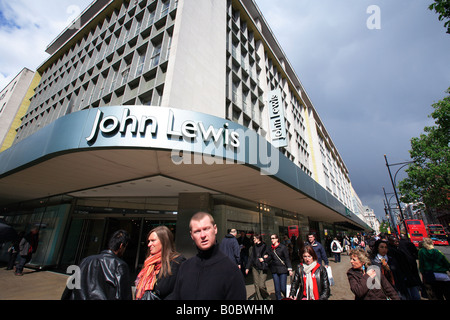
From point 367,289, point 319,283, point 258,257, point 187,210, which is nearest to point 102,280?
point 319,283

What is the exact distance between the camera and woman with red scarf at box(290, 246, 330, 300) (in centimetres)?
330

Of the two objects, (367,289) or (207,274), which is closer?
(207,274)

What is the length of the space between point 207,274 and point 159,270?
3.72ft

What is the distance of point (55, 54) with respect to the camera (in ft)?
75.8

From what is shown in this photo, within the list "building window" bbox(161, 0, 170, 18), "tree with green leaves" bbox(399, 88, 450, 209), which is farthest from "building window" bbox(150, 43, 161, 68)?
"tree with green leaves" bbox(399, 88, 450, 209)

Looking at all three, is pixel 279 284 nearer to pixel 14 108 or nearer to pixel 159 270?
pixel 159 270

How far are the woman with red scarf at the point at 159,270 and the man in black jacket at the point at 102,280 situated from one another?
27cm

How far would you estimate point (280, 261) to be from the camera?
544cm

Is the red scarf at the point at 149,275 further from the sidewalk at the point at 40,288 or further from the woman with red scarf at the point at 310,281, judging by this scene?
the sidewalk at the point at 40,288

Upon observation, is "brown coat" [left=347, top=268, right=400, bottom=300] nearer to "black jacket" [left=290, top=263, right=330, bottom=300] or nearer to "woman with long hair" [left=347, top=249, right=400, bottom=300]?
"woman with long hair" [left=347, top=249, right=400, bottom=300]

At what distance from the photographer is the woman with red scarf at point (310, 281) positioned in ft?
10.8

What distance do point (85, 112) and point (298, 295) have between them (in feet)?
23.2

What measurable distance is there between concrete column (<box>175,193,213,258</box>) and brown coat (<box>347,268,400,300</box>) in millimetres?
6939

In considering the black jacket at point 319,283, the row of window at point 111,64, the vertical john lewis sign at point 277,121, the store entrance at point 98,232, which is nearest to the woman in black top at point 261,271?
the black jacket at point 319,283
